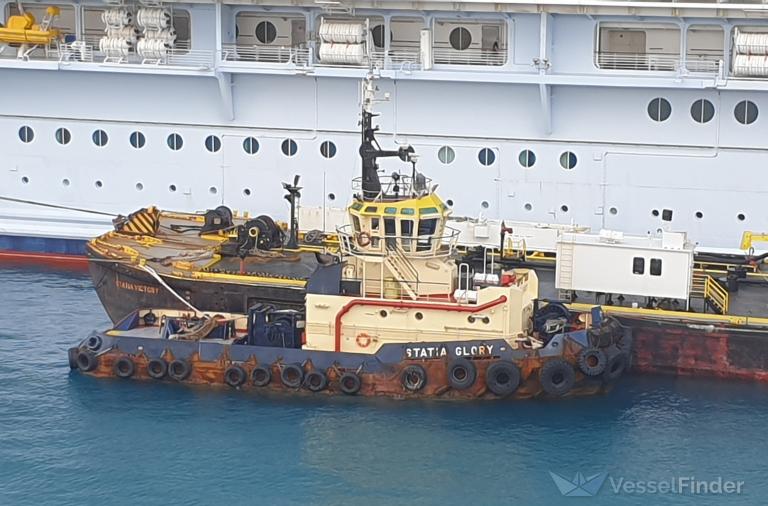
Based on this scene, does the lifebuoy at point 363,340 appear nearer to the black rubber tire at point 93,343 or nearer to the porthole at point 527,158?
the black rubber tire at point 93,343

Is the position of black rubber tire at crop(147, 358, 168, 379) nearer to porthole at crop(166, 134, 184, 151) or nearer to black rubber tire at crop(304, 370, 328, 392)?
black rubber tire at crop(304, 370, 328, 392)

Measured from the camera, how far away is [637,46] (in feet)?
104

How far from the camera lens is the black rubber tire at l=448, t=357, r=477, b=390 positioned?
81.9 feet

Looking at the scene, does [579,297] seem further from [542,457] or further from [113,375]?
[113,375]

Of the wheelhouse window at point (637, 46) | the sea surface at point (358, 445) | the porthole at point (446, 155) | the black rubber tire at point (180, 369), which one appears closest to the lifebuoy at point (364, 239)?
the sea surface at point (358, 445)

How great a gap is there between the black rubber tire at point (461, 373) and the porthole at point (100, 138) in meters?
12.6

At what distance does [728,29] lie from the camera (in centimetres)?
3069

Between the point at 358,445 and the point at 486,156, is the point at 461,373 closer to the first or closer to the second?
the point at 358,445

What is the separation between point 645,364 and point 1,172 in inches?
653

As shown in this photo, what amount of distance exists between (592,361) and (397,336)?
3417mm

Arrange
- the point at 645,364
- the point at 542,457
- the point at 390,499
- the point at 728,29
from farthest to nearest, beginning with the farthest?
the point at 728,29 < the point at 645,364 < the point at 542,457 < the point at 390,499

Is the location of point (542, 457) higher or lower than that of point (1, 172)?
lower

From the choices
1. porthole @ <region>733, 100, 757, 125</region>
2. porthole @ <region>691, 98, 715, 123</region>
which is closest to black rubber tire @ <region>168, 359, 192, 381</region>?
porthole @ <region>691, 98, 715, 123</region>

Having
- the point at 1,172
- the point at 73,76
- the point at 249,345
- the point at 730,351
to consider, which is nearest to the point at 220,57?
the point at 73,76
